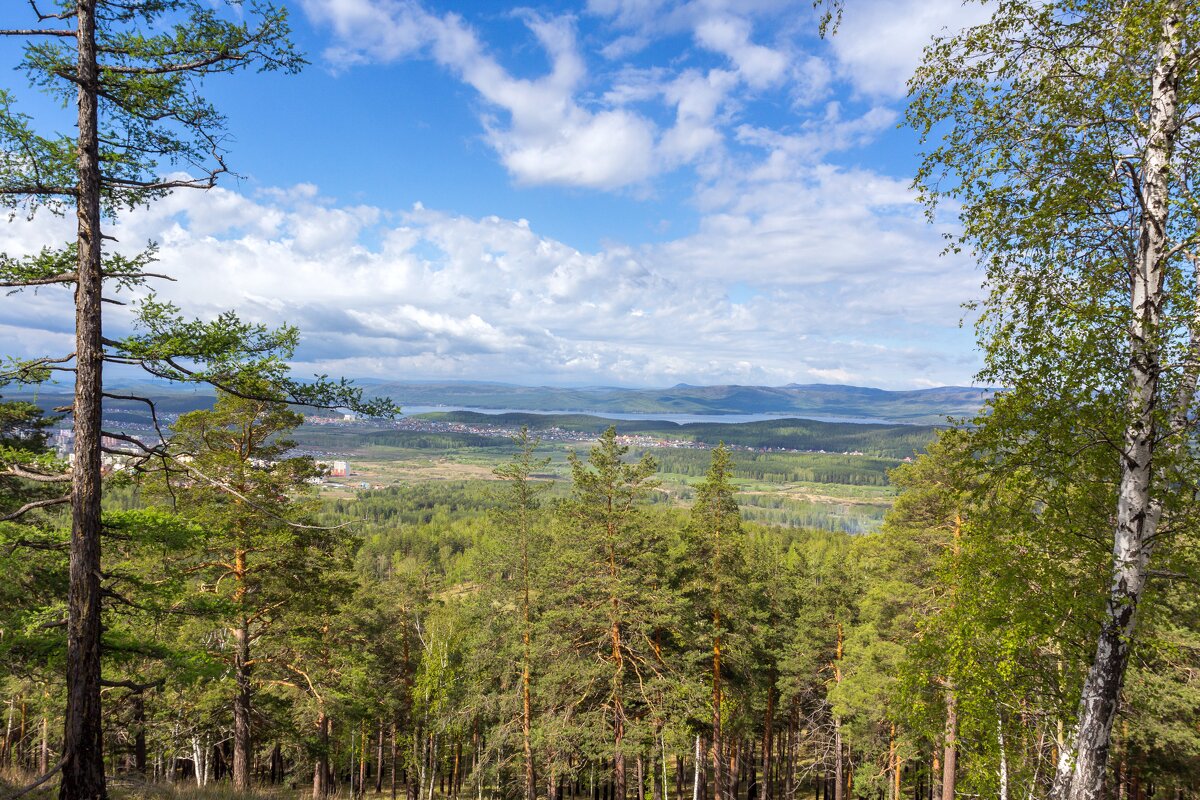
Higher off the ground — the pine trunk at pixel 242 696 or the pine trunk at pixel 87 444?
the pine trunk at pixel 87 444

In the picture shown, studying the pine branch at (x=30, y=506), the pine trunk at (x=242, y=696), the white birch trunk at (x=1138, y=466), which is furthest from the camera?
the pine trunk at (x=242, y=696)

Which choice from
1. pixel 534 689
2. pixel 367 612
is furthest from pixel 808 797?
pixel 367 612

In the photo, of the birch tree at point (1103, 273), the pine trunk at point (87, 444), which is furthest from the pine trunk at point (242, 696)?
the birch tree at point (1103, 273)

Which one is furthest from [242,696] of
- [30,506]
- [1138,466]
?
[1138,466]

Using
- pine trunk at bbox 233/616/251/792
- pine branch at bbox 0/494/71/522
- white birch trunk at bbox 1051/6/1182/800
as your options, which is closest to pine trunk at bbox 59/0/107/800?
pine branch at bbox 0/494/71/522

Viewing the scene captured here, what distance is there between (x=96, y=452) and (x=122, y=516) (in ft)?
6.20

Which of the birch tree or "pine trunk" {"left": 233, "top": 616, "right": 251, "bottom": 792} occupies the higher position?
the birch tree

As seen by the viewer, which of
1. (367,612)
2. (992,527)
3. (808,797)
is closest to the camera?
(992,527)

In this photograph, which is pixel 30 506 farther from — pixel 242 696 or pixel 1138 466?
pixel 1138 466

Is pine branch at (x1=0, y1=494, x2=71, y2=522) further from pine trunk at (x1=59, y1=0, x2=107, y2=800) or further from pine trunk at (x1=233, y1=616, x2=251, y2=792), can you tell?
pine trunk at (x1=233, y1=616, x2=251, y2=792)

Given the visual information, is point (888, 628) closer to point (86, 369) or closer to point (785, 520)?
point (86, 369)

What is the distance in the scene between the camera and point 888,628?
16234 mm

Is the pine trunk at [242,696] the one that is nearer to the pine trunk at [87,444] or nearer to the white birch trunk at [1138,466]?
the pine trunk at [87,444]

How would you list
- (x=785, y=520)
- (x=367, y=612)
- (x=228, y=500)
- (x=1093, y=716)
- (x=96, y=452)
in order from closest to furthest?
1. (x=1093, y=716)
2. (x=96, y=452)
3. (x=228, y=500)
4. (x=367, y=612)
5. (x=785, y=520)
